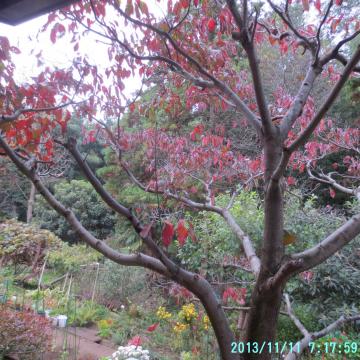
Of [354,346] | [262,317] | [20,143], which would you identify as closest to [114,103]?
[20,143]

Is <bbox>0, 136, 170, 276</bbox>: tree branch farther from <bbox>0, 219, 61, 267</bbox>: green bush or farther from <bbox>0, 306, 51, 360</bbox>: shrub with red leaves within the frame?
<bbox>0, 219, 61, 267</bbox>: green bush

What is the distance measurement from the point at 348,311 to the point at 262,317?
9.61 ft

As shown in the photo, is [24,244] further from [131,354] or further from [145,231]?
[145,231]

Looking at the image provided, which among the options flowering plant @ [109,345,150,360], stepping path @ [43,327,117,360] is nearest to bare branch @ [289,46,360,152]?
flowering plant @ [109,345,150,360]

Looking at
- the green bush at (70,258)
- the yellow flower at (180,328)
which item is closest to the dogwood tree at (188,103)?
the yellow flower at (180,328)

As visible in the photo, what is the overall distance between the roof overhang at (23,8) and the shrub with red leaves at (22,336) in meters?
3.23

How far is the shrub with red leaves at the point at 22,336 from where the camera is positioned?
3.39m

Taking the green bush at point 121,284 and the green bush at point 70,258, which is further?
the green bush at point 70,258

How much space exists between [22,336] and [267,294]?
10.1ft

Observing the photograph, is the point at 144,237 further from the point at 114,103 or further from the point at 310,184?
the point at 310,184

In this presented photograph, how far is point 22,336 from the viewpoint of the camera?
3393 mm

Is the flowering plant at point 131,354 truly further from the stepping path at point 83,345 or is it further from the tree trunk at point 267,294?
the tree trunk at point 267,294

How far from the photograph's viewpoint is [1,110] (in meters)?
1.81

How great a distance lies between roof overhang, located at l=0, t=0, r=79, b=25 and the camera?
1.12m
